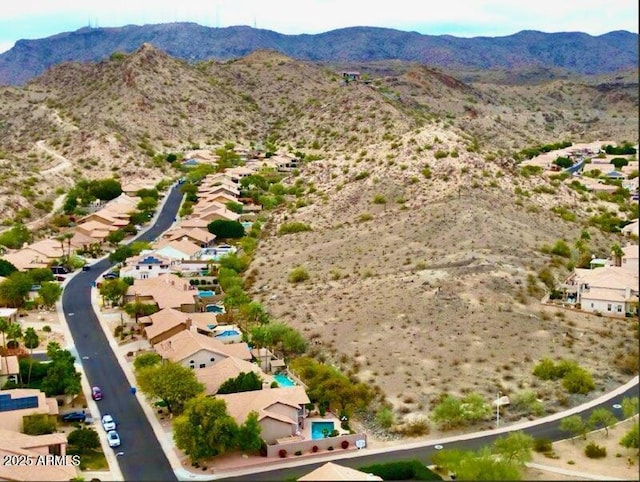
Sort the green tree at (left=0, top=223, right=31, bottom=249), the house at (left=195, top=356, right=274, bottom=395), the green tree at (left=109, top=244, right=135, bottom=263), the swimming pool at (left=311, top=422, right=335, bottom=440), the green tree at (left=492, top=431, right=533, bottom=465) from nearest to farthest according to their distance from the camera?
the green tree at (left=492, top=431, right=533, bottom=465)
the swimming pool at (left=311, top=422, right=335, bottom=440)
the house at (left=195, top=356, right=274, bottom=395)
the green tree at (left=109, top=244, right=135, bottom=263)
the green tree at (left=0, top=223, right=31, bottom=249)

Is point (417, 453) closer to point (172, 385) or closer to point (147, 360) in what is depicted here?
point (172, 385)

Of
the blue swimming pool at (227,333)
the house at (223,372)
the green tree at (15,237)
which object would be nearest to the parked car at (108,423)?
the house at (223,372)

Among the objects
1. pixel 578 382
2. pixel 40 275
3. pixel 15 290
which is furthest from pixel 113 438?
pixel 40 275

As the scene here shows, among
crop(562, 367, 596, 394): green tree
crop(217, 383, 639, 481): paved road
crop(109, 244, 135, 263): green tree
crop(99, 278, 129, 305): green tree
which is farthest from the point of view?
crop(109, 244, 135, 263): green tree

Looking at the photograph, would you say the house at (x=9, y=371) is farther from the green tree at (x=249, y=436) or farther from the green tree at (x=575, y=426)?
the green tree at (x=575, y=426)

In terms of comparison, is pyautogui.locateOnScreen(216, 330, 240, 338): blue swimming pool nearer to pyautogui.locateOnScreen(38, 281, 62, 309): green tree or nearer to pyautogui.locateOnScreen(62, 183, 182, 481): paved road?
pyautogui.locateOnScreen(62, 183, 182, 481): paved road

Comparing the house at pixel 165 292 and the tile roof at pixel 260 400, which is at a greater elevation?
the house at pixel 165 292

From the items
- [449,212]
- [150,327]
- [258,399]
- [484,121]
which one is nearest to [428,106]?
[484,121]

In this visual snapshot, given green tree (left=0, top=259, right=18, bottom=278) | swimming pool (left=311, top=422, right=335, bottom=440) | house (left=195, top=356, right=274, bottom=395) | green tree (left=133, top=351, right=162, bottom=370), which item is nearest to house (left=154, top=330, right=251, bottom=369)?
green tree (left=133, top=351, right=162, bottom=370)
